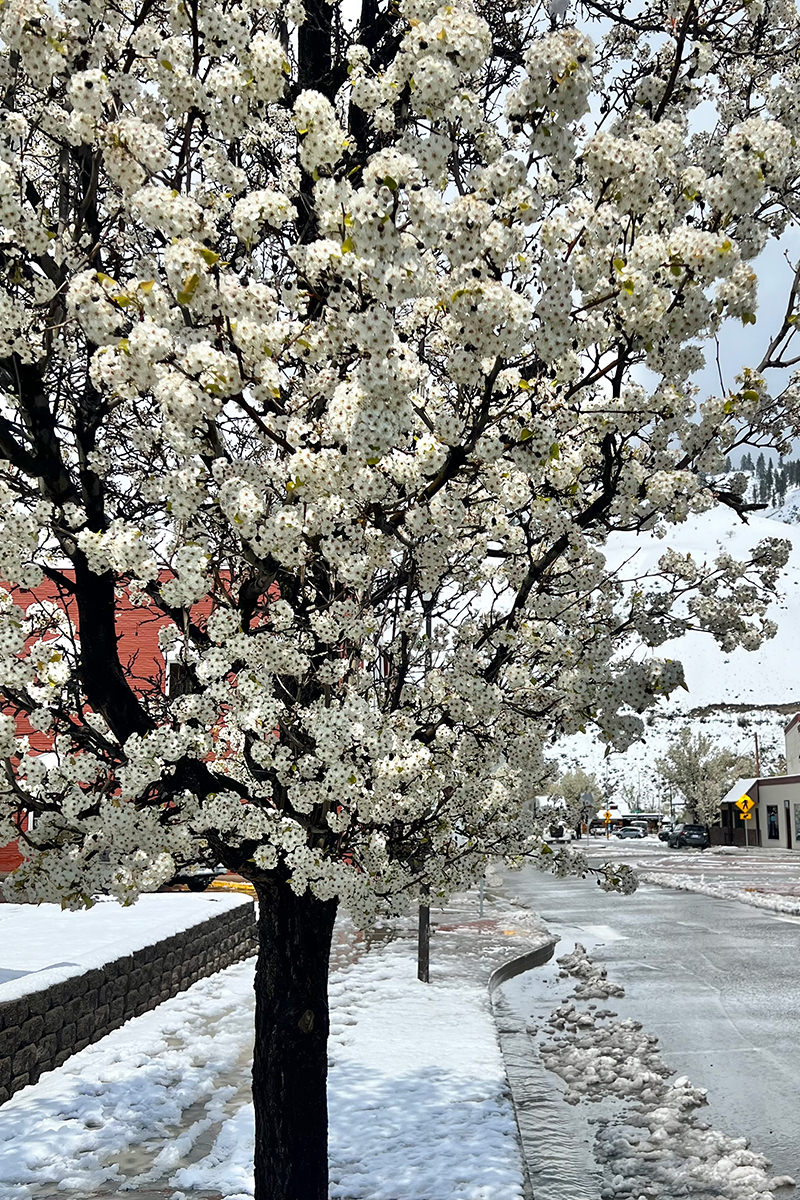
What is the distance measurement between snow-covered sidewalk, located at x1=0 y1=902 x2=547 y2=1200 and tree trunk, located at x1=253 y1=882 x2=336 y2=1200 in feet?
4.12

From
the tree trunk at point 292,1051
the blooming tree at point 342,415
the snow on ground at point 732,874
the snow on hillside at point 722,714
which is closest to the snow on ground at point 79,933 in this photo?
the tree trunk at point 292,1051

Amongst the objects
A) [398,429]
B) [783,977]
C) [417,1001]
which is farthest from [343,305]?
[783,977]

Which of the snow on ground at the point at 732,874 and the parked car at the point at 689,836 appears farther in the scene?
the parked car at the point at 689,836

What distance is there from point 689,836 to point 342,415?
65687 mm

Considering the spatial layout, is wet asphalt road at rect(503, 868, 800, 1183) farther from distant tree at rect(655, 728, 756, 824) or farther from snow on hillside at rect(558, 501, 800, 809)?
snow on hillside at rect(558, 501, 800, 809)

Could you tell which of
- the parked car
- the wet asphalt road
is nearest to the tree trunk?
the wet asphalt road

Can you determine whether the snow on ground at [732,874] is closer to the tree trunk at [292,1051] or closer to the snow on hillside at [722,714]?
the tree trunk at [292,1051]

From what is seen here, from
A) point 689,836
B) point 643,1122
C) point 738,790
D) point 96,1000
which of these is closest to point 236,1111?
point 96,1000

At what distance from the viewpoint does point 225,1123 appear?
7.47m

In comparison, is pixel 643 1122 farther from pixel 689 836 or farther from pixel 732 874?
pixel 689 836

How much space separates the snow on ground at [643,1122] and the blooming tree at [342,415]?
3569mm

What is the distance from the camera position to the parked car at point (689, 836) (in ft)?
Answer: 211

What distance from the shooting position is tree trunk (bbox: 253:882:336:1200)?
16.7 feet

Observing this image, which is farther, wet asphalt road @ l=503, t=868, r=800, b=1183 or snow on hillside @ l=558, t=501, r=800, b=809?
snow on hillside @ l=558, t=501, r=800, b=809
